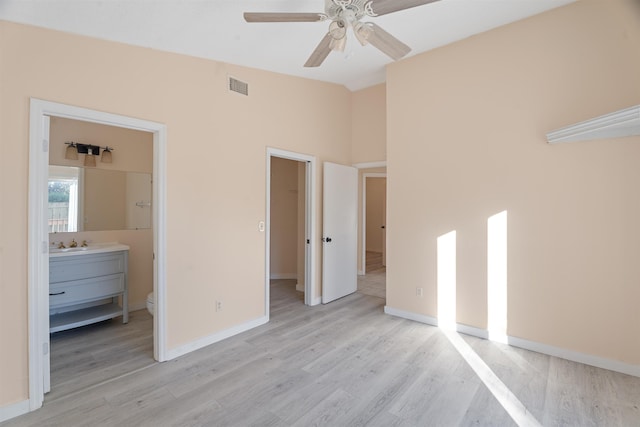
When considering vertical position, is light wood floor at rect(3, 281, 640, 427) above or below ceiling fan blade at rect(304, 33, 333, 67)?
below

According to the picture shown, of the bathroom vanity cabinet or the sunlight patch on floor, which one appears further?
the bathroom vanity cabinet

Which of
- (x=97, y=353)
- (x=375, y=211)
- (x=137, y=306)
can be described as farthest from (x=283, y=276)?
(x=375, y=211)

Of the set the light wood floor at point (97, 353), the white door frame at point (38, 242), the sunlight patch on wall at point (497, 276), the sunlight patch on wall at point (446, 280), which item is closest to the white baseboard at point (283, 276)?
the light wood floor at point (97, 353)

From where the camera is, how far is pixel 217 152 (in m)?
2.99

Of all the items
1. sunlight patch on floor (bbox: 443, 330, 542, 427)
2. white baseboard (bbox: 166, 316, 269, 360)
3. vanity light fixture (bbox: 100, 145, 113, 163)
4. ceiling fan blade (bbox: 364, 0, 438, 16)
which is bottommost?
sunlight patch on floor (bbox: 443, 330, 542, 427)

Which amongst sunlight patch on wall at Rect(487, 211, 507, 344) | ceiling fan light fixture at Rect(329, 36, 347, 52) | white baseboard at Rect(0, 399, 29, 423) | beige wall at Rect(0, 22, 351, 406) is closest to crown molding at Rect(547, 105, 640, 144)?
sunlight patch on wall at Rect(487, 211, 507, 344)

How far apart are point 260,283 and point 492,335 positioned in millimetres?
A: 2678

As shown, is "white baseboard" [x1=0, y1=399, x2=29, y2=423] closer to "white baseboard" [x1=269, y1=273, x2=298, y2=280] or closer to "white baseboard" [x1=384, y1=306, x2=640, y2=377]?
"white baseboard" [x1=384, y1=306, x2=640, y2=377]

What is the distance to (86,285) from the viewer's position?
3150 millimetres

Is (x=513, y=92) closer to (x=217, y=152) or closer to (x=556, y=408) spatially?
(x=556, y=408)

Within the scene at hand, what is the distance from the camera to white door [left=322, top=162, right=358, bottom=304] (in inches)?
165

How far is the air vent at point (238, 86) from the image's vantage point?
122 inches

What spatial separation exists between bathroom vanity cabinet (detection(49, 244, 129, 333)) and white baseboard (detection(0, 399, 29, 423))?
1129 millimetres

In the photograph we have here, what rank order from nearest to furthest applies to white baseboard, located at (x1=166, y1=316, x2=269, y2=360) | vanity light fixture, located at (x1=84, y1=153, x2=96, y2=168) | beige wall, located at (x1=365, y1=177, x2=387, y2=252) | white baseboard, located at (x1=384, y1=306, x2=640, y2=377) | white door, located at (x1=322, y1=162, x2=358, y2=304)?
white baseboard, located at (x1=384, y1=306, x2=640, y2=377)
white baseboard, located at (x1=166, y1=316, x2=269, y2=360)
vanity light fixture, located at (x1=84, y1=153, x2=96, y2=168)
white door, located at (x1=322, y1=162, x2=358, y2=304)
beige wall, located at (x1=365, y1=177, x2=387, y2=252)
